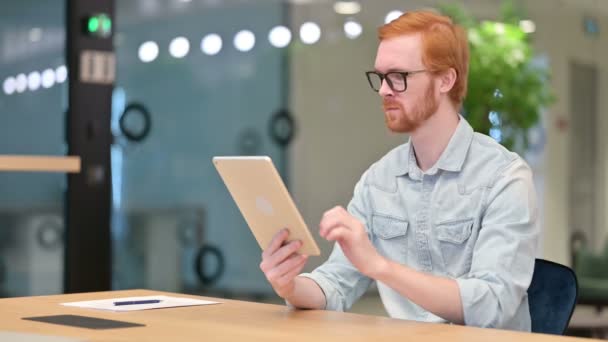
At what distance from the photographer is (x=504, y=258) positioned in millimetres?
2346

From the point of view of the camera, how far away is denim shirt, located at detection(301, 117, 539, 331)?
7.70 feet

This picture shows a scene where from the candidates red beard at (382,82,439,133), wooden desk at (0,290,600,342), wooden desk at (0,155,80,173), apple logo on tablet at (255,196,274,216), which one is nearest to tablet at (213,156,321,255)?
apple logo on tablet at (255,196,274,216)

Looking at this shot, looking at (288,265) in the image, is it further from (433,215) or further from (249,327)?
(433,215)

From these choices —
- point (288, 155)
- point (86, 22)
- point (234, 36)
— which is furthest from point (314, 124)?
point (86, 22)

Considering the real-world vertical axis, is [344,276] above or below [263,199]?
below

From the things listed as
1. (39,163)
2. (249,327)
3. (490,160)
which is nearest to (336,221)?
(249,327)

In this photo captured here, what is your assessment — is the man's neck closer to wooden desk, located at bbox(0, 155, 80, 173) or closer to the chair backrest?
the chair backrest

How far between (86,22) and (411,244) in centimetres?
320

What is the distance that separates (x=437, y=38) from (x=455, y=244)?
0.46 meters

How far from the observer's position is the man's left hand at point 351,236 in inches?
87.3

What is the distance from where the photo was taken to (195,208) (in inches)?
Answer: 244

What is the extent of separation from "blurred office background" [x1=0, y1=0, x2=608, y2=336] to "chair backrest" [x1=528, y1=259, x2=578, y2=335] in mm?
3294

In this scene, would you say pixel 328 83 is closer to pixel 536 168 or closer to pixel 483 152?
pixel 536 168

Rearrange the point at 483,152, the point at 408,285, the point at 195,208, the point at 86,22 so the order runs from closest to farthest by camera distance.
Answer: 1. the point at 408,285
2. the point at 483,152
3. the point at 86,22
4. the point at 195,208
